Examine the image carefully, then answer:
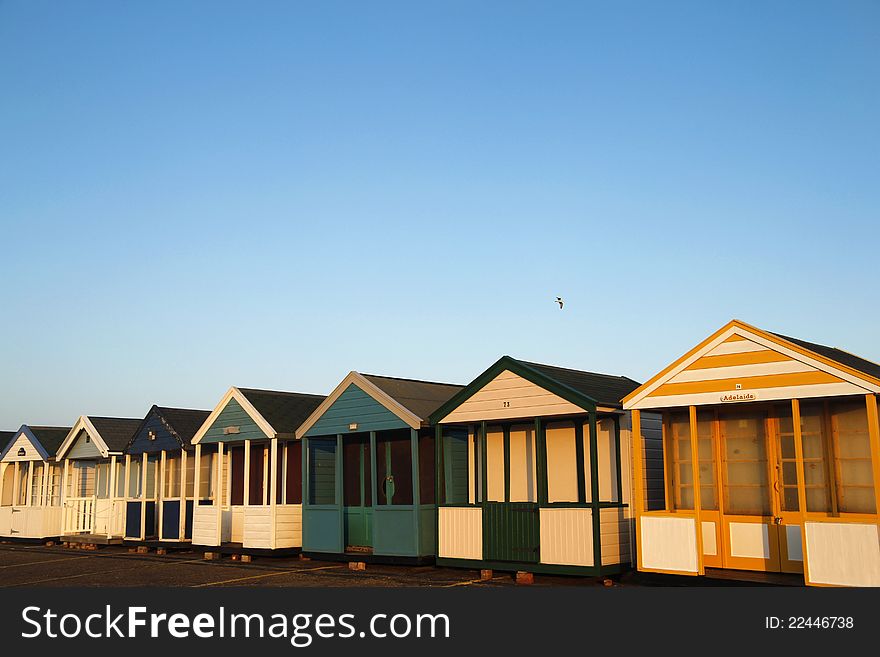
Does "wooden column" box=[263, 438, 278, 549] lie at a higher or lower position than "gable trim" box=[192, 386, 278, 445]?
lower

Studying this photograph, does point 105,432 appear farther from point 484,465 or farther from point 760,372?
point 760,372

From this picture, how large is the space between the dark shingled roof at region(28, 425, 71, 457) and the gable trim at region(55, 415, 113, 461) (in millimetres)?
584

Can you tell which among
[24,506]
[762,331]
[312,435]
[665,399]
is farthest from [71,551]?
[762,331]

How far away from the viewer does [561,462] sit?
59.2 feet

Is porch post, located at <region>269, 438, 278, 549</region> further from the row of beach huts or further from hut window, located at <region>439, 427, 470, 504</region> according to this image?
hut window, located at <region>439, 427, 470, 504</region>

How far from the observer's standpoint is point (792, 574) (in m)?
14.8

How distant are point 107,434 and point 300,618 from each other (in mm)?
22018

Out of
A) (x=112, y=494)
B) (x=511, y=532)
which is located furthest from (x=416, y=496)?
(x=112, y=494)

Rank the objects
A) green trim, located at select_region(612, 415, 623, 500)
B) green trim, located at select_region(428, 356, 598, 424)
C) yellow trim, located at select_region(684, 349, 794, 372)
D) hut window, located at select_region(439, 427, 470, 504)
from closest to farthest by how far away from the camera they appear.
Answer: yellow trim, located at select_region(684, 349, 794, 372) → green trim, located at select_region(428, 356, 598, 424) → green trim, located at select_region(612, 415, 623, 500) → hut window, located at select_region(439, 427, 470, 504)

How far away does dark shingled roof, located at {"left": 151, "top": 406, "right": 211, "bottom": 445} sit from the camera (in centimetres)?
2641

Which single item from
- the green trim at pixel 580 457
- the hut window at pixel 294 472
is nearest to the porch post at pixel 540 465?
the green trim at pixel 580 457

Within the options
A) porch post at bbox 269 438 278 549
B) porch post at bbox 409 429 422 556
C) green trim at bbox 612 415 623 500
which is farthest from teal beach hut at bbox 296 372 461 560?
green trim at bbox 612 415 623 500

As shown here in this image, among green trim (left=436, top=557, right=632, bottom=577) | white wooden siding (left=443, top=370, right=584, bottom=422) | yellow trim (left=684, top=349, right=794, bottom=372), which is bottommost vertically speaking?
green trim (left=436, top=557, right=632, bottom=577)

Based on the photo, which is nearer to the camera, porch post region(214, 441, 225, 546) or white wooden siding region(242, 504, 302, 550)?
white wooden siding region(242, 504, 302, 550)
